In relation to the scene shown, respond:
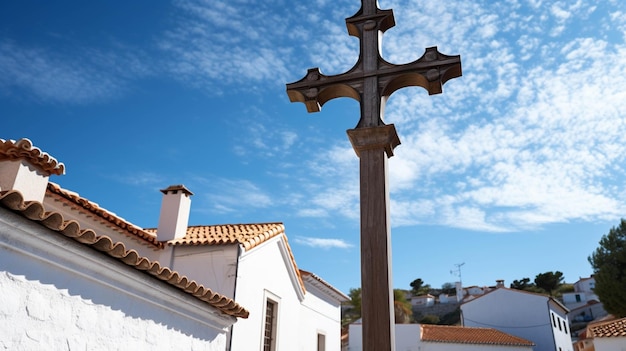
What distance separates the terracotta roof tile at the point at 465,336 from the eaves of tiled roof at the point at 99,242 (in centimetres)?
2225

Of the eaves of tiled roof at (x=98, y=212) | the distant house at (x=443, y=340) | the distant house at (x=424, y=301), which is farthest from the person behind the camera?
the distant house at (x=424, y=301)

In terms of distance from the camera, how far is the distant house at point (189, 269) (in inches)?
183

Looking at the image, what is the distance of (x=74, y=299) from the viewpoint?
4.48 m

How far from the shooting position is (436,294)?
243ft

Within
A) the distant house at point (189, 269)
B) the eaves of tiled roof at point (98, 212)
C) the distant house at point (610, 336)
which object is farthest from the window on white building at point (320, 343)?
the distant house at point (610, 336)

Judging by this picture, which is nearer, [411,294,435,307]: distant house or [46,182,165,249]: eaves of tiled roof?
[46,182,165,249]: eaves of tiled roof

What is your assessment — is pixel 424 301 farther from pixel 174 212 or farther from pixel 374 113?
pixel 374 113

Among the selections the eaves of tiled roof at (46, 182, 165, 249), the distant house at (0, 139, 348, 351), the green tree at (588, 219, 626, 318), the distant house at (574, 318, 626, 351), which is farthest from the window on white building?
the green tree at (588, 219, 626, 318)

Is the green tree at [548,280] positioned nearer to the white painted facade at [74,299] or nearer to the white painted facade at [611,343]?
the white painted facade at [611,343]

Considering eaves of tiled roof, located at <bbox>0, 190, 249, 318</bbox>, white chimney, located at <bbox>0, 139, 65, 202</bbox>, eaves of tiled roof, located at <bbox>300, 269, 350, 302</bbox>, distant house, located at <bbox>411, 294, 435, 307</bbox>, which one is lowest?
eaves of tiled roof, located at <bbox>0, 190, 249, 318</bbox>

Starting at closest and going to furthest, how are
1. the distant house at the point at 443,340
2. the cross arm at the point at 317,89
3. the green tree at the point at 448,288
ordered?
the cross arm at the point at 317,89, the distant house at the point at 443,340, the green tree at the point at 448,288

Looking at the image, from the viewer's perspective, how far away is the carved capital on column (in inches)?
141

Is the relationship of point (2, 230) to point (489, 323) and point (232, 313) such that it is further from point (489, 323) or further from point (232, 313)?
point (489, 323)

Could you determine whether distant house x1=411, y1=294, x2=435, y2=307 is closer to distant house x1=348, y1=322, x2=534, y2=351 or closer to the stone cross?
distant house x1=348, y1=322, x2=534, y2=351
